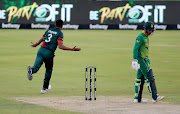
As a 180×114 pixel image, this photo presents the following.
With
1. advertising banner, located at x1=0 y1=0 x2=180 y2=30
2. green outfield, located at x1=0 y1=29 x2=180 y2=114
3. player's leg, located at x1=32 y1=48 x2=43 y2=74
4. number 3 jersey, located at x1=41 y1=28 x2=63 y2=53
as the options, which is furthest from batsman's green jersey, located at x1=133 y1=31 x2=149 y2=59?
advertising banner, located at x1=0 y1=0 x2=180 y2=30

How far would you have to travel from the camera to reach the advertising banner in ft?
142

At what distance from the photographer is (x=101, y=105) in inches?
457

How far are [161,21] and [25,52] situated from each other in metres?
20.2

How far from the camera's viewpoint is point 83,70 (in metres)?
19.1

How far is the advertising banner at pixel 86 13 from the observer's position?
4334cm

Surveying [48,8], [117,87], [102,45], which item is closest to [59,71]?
[117,87]

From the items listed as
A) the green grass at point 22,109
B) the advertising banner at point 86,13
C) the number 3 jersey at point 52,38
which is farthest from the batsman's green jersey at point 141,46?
the advertising banner at point 86,13

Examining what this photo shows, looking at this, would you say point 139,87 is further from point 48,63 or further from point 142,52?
point 48,63

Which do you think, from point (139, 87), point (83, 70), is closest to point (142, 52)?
point (139, 87)

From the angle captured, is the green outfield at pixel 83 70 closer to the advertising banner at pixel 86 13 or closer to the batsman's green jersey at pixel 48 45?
the batsman's green jersey at pixel 48 45

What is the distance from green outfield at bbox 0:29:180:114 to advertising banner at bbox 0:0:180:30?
10.6 metres

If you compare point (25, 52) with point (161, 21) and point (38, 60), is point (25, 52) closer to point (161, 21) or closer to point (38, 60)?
point (38, 60)

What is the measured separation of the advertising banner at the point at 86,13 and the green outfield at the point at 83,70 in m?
10.6

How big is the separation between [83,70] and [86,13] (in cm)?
2475
